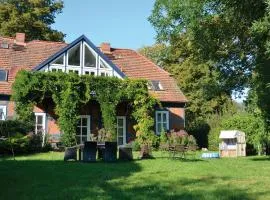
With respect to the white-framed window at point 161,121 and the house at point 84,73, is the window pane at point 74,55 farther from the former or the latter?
the white-framed window at point 161,121

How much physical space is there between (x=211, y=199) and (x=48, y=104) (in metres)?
21.3

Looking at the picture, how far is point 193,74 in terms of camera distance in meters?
45.8

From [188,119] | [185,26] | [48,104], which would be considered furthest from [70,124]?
[188,119]

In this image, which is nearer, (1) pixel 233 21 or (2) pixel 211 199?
(2) pixel 211 199

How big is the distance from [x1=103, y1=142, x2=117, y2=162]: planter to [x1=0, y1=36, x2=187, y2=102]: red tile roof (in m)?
12.5

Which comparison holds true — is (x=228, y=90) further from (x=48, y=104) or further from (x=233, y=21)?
(x=48, y=104)

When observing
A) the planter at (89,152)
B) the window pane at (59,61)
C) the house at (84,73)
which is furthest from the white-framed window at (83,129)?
the planter at (89,152)

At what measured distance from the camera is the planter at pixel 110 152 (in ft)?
63.4

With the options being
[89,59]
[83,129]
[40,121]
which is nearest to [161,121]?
[83,129]

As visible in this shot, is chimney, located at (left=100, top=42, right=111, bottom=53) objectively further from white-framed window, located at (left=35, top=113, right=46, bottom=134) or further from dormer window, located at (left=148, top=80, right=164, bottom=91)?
white-framed window, located at (left=35, top=113, right=46, bottom=134)

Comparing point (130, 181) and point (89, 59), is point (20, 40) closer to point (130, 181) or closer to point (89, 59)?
point (89, 59)

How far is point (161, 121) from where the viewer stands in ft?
112

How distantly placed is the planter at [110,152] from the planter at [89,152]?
1.61 feet

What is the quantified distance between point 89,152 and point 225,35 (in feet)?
23.5
